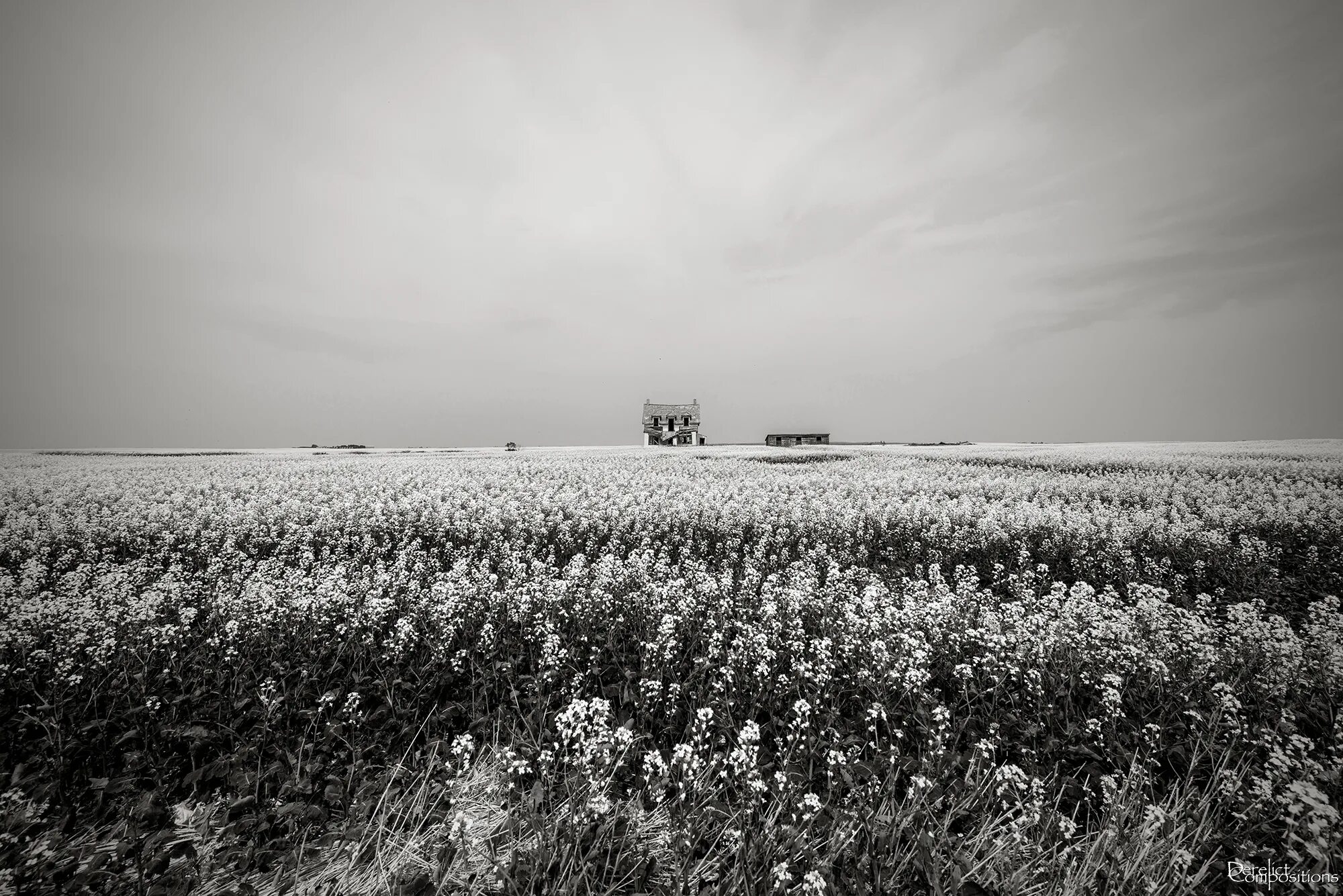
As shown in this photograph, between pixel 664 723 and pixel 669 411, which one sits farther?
pixel 669 411

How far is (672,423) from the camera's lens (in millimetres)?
80625

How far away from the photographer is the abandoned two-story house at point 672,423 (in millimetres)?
75000

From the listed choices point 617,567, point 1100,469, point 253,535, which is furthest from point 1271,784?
point 1100,469

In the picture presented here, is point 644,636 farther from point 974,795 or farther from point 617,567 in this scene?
point 974,795

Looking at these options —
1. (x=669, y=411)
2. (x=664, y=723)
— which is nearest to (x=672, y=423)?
(x=669, y=411)

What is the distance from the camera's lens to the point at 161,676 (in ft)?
14.1

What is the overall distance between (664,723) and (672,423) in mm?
76753

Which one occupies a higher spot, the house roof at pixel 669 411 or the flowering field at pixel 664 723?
the house roof at pixel 669 411

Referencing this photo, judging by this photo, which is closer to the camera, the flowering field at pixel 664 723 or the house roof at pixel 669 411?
the flowering field at pixel 664 723

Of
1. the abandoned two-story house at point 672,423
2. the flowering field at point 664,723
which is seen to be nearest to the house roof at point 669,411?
the abandoned two-story house at point 672,423

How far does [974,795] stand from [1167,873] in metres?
0.94

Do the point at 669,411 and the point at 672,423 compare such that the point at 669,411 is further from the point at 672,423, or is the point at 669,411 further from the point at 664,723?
the point at 664,723

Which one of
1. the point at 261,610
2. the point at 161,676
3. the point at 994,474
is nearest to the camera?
the point at 161,676

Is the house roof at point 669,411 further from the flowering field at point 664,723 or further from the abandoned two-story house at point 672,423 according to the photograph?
the flowering field at point 664,723
